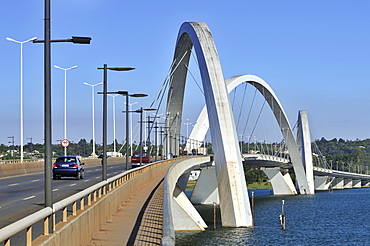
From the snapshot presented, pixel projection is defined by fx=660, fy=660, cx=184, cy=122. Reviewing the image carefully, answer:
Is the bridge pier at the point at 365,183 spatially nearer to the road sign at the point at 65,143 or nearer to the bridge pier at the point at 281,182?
the bridge pier at the point at 281,182

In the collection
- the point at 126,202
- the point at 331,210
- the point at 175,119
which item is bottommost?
the point at 331,210

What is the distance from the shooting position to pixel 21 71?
179 ft

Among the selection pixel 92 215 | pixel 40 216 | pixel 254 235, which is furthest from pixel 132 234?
pixel 254 235

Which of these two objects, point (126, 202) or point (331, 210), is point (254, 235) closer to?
point (126, 202)

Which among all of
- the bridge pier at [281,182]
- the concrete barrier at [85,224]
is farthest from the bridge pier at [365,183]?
the concrete barrier at [85,224]

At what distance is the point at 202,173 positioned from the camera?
95438 mm

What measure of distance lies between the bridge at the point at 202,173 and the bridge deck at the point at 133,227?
0.28m

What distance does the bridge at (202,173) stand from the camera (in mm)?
13180

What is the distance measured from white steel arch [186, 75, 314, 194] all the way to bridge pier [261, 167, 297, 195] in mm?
4797

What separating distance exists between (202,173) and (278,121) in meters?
23.3

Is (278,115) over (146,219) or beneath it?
over

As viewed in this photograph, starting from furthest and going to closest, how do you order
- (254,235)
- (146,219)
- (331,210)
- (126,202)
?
1. (331,210)
2. (254,235)
3. (126,202)
4. (146,219)

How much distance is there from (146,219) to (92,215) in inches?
125

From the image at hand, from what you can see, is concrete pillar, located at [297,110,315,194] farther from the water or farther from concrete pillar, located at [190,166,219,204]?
the water
